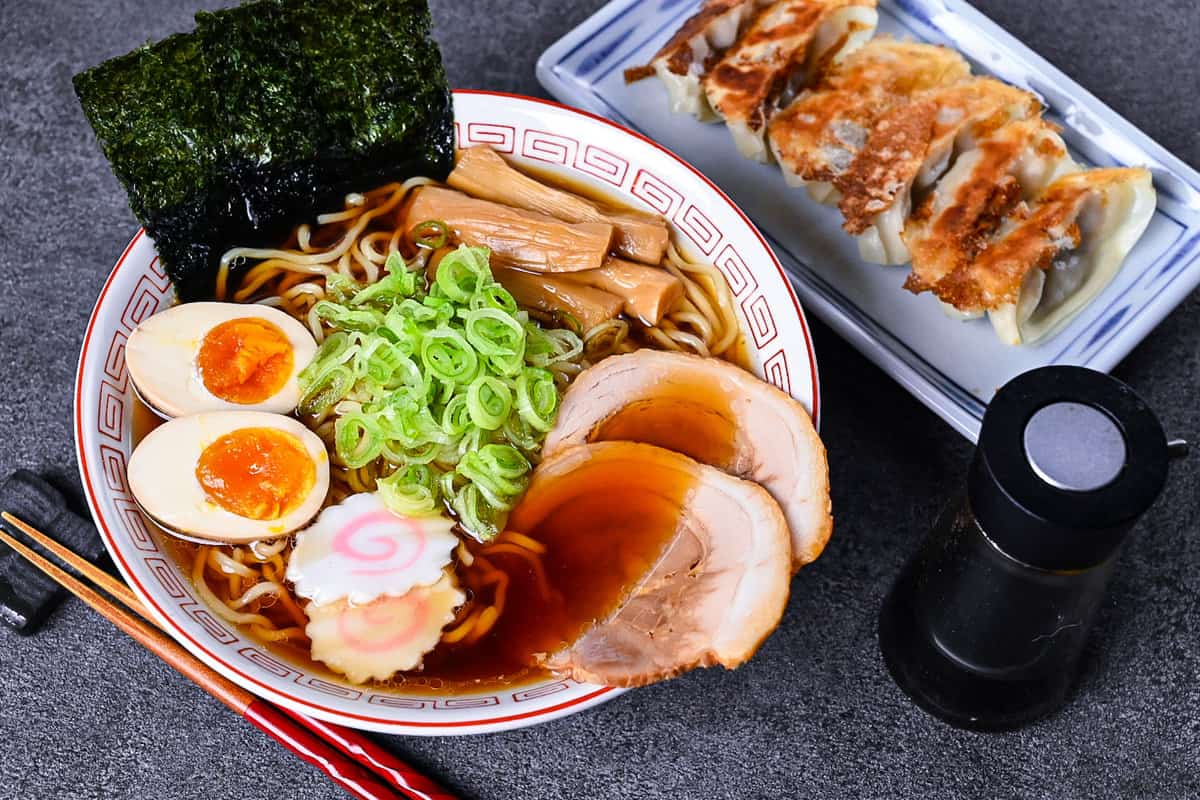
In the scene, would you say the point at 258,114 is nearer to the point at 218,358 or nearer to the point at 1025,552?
the point at 218,358

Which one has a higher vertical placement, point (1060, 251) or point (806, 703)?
point (1060, 251)

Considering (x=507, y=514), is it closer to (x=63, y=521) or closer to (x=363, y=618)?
(x=363, y=618)

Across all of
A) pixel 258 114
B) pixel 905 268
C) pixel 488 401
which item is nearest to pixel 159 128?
pixel 258 114

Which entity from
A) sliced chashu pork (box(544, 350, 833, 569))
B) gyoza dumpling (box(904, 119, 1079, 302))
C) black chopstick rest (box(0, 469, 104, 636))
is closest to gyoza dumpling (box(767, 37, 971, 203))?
gyoza dumpling (box(904, 119, 1079, 302))

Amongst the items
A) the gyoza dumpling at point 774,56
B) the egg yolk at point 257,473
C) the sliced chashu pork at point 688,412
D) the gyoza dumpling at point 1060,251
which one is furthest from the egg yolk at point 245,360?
the gyoza dumpling at point 1060,251

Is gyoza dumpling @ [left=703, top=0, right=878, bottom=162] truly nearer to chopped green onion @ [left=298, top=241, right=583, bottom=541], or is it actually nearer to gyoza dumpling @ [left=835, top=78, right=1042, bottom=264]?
gyoza dumpling @ [left=835, top=78, right=1042, bottom=264]

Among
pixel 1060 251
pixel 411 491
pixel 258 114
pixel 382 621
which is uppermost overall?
pixel 258 114
